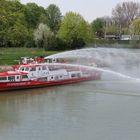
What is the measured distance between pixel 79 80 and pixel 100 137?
22128 mm

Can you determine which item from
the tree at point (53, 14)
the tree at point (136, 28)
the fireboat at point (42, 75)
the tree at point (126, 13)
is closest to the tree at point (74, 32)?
the tree at point (53, 14)

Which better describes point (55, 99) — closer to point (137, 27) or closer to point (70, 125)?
point (70, 125)

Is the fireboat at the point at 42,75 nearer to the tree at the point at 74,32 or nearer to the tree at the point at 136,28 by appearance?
the tree at the point at 74,32

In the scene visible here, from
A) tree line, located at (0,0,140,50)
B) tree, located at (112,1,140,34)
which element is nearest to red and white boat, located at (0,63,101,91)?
tree line, located at (0,0,140,50)

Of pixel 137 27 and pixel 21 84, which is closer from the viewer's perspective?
pixel 21 84

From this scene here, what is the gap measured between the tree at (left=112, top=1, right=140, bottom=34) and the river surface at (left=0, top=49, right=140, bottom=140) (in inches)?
4252

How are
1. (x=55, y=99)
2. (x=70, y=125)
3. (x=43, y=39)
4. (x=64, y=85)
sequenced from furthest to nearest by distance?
1. (x=43, y=39)
2. (x=64, y=85)
3. (x=55, y=99)
4. (x=70, y=125)

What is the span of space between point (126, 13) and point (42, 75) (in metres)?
111

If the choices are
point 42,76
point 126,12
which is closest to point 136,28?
point 126,12

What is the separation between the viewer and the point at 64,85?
46.5 metres

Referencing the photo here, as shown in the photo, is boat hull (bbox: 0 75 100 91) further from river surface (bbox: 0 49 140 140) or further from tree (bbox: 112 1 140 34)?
tree (bbox: 112 1 140 34)

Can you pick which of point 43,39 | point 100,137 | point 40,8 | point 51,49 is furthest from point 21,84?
point 40,8

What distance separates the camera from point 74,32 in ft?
304

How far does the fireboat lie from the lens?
43250mm
